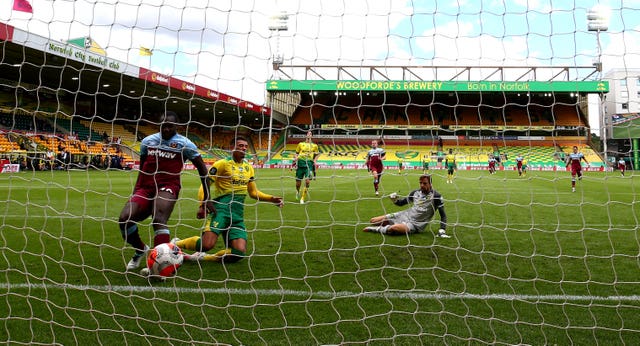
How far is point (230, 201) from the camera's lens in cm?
463

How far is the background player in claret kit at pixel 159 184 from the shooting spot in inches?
157

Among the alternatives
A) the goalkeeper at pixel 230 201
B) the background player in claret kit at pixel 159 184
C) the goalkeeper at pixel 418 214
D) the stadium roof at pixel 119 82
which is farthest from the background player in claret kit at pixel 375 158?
the background player in claret kit at pixel 159 184

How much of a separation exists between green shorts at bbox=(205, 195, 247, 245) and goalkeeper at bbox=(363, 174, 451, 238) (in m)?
1.99

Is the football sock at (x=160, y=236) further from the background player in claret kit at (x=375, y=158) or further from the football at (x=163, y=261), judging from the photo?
the background player in claret kit at (x=375, y=158)

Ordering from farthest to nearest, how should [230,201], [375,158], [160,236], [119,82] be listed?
[375,158] → [119,82] → [230,201] → [160,236]

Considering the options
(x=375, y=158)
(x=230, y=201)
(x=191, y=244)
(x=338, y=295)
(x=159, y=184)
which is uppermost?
(x=375, y=158)

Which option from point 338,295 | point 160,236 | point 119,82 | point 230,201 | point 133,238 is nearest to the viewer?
point 338,295

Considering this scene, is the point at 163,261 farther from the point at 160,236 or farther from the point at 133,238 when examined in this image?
the point at 133,238

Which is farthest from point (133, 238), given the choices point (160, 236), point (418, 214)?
point (418, 214)

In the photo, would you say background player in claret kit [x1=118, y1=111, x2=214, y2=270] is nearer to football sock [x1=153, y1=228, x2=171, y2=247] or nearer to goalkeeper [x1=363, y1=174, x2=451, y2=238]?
football sock [x1=153, y1=228, x2=171, y2=247]

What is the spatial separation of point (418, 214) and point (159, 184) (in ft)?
11.0

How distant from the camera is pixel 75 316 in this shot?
2.93m

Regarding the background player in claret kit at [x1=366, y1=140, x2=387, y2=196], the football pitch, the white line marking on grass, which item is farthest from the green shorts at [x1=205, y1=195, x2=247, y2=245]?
the background player in claret kit at [x1=366, y1=140, x2=387, y2=196]

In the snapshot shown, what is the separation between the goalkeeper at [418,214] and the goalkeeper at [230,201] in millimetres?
1856
